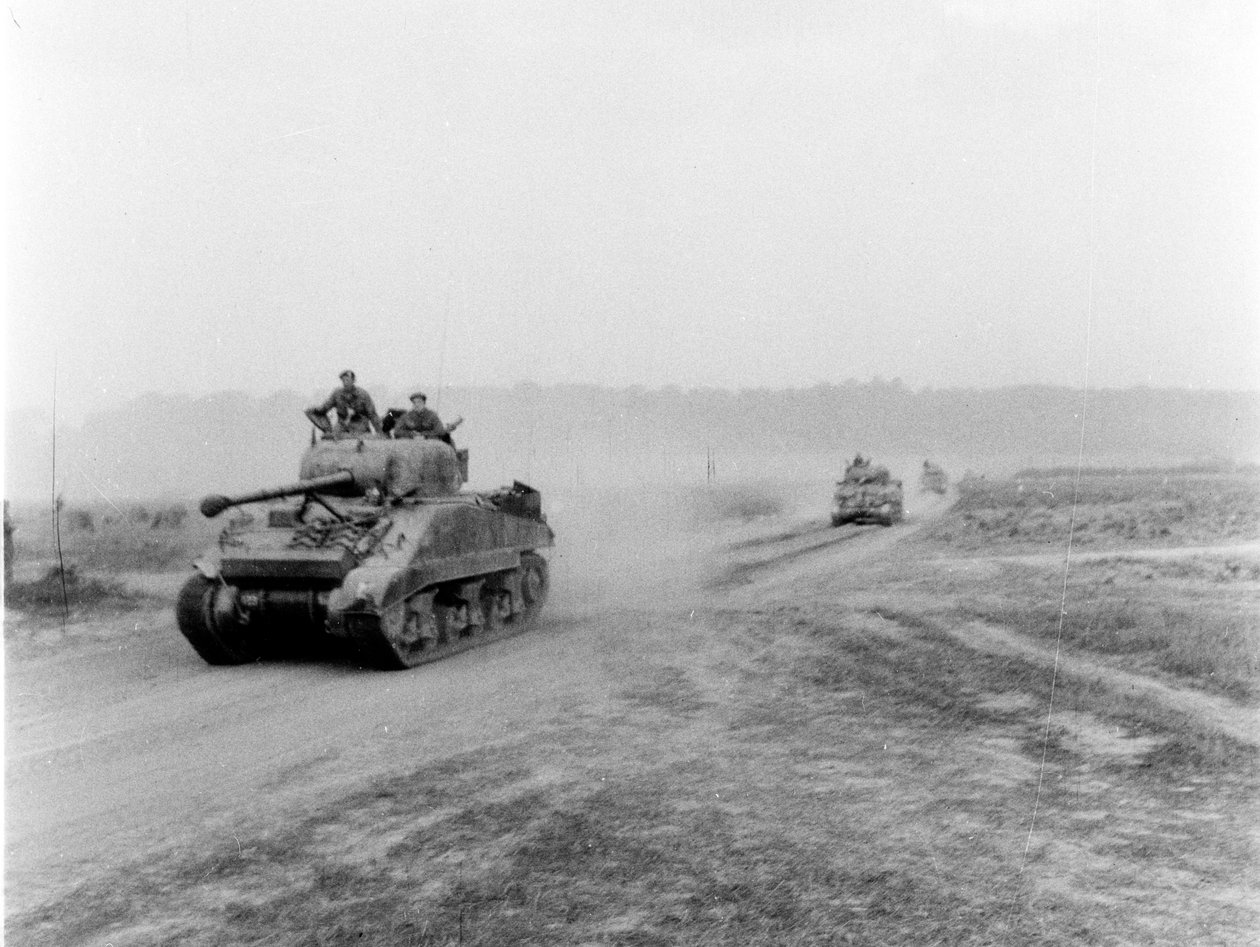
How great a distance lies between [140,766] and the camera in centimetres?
741

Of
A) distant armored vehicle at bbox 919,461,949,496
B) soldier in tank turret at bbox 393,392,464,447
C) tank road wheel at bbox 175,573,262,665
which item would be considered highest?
soldier in tank turret at bbox 393,392,464,447

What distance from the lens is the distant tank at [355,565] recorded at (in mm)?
9766


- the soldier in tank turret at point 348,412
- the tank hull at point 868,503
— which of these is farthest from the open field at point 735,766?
the soldier in tank turret at point 348,412

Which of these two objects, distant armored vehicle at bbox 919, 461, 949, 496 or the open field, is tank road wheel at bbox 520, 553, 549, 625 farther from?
distant armored vehicle at bbox 919, 461, 949, 496

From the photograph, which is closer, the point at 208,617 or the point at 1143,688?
the point at 1143,688

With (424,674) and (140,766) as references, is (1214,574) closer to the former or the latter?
(424,674)

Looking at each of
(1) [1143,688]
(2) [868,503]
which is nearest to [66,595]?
(2) [868,503]

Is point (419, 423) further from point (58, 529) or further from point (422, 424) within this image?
point (58, 529)

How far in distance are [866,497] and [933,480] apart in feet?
7.65

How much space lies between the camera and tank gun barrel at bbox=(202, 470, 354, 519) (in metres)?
9.06

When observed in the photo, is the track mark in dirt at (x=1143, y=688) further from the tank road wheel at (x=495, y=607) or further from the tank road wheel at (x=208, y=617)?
the tank road wheel at (x=208, y=617)

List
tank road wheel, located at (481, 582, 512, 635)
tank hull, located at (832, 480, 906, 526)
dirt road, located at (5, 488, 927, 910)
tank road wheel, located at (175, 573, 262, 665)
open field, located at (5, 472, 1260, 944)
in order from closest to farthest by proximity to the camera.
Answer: open field, located at (5, 472, 1260, 944) → dirt road, located at (5, 488, 927, 910) → tank road wheel, located at (175, 573, 262, 665) → tank road wheel, located at (481, 582, 512, 635) → tank hull, located at (832, 480, 906, 526)

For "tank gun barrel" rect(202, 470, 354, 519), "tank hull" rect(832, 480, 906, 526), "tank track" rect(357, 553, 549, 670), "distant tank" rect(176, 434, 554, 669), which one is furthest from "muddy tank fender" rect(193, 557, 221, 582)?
"tank hull" rect(832, 480, 906, 526)

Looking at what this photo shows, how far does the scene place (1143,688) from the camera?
7.61 metres
